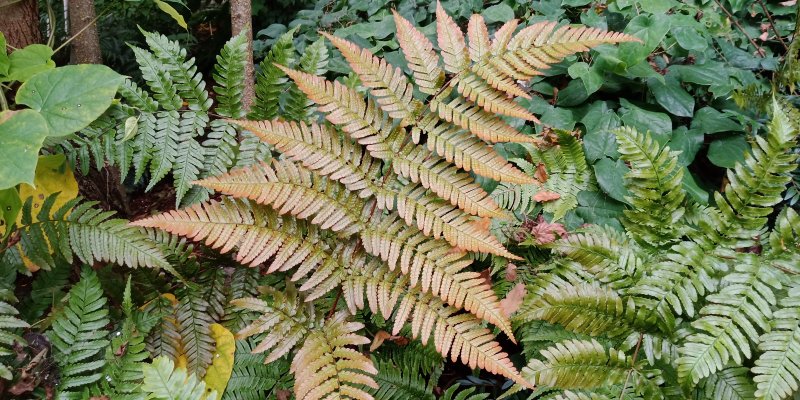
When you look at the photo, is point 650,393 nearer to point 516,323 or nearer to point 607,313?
point 607,313

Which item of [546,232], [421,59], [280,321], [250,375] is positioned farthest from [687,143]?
[250,375]

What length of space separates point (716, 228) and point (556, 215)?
1.80 feet

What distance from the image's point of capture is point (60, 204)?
1985 mm

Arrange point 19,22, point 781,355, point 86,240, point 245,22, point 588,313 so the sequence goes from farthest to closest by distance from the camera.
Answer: point 245,22 < point 19,22 < point 86,240 < point 588,313 < point 781,355

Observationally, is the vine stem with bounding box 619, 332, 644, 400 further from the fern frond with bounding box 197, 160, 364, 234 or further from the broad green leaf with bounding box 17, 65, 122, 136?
the broad green leaf with bounding box 17, 65, 122, 136

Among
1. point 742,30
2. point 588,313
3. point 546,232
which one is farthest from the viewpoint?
point 742,30

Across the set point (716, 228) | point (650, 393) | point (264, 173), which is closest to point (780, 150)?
point (716, 228)

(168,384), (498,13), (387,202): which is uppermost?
(498,13)

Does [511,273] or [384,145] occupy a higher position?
[384,145]

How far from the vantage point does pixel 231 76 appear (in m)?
2.05

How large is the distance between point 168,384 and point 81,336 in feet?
1.43

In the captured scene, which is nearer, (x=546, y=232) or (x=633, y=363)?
(x=633, y=363)

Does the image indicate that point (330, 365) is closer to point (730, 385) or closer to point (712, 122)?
point (730, 385)

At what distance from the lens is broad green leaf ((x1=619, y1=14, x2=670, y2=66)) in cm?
218
